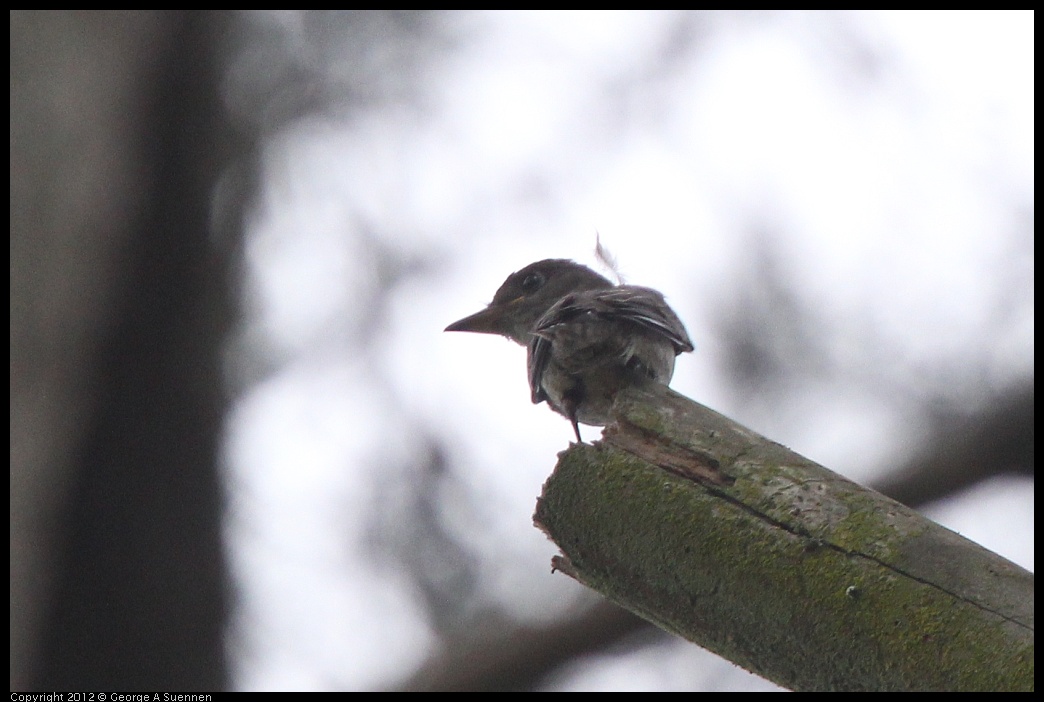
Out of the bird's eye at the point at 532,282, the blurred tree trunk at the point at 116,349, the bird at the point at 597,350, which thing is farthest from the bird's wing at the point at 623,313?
the blurred tree trunk at the point at 116,349

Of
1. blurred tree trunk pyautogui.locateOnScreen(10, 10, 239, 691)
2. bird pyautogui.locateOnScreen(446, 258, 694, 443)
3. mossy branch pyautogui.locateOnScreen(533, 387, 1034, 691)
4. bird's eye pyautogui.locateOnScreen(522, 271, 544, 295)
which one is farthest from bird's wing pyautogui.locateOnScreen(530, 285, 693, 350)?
blurred tree trunk pyautogui.locateOnScreen(10, 10, 239, 691)

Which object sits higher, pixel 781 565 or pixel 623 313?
pixel 623 313

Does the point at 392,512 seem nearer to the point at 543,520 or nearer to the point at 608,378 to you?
the point at 608,378

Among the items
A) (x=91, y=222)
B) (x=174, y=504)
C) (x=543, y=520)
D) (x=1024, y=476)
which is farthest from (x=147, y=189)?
(x=1024, y=476)

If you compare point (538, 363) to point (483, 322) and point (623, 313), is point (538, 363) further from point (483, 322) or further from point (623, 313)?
point (483, 322)

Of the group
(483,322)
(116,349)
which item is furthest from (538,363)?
(116,349)

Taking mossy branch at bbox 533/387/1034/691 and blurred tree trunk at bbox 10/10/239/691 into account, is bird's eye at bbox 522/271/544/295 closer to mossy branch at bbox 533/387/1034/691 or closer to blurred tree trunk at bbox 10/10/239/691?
blurred tree trunk at bbox 10/10/239/691

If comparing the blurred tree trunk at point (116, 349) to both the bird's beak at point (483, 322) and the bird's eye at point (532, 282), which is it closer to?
the bird's beak at point (483, 322)
